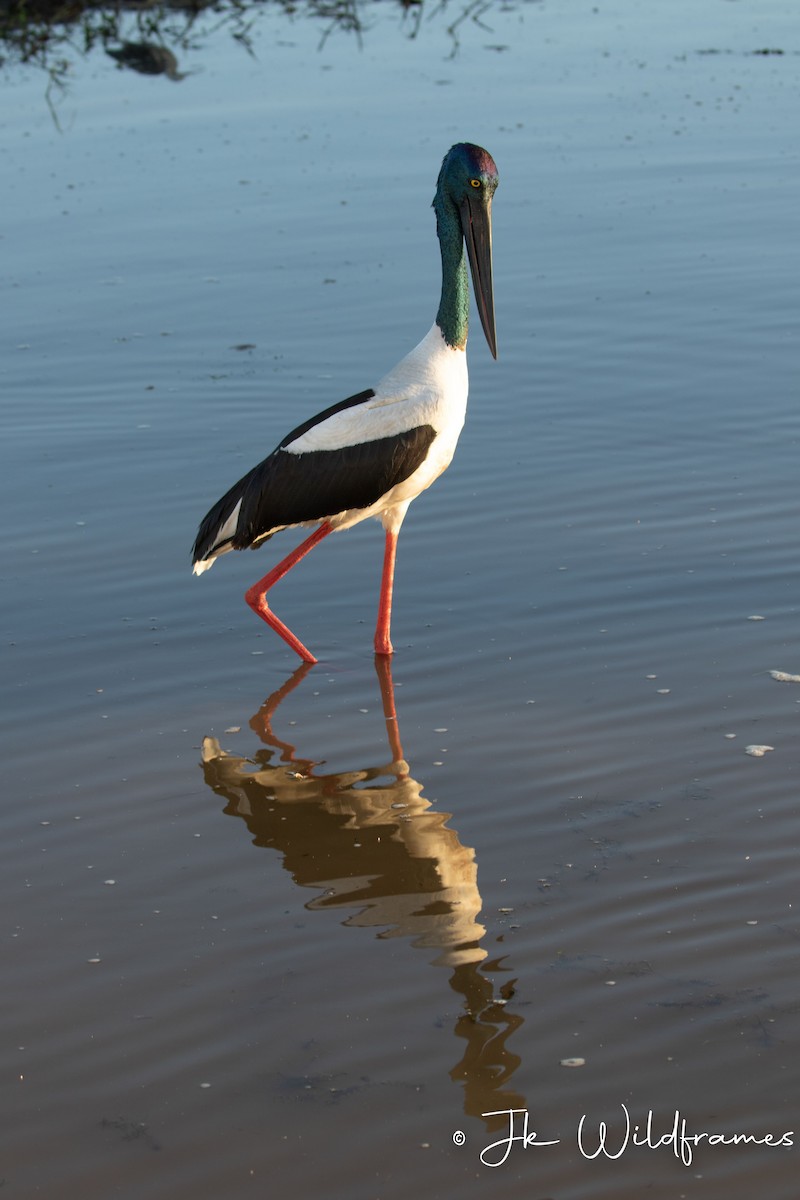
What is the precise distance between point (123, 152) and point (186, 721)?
28.3 ft

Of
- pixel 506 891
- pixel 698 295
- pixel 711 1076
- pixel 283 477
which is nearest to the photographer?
pixel 711 1076

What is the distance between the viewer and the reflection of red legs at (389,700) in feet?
17.5

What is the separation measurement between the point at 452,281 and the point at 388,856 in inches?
93.4

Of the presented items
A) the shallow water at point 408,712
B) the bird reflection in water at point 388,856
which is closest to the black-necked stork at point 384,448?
the shallow water at point 408,712

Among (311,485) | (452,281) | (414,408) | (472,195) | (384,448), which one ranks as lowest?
(311,485)

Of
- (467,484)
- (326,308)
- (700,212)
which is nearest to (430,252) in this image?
(326,308)

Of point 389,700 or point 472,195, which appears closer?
point 389,700

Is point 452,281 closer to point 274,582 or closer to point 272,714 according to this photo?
point 274,582

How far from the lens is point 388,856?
4.73 metres

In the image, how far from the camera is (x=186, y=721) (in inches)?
221

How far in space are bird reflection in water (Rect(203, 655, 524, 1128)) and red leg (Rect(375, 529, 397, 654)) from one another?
0.22m

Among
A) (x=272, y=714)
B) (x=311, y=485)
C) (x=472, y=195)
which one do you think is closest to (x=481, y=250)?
(x=472, y=195)

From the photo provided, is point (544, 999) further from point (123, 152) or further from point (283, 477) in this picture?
point (123, 152)

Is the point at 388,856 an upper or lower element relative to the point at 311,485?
lower
